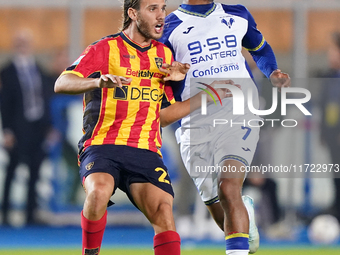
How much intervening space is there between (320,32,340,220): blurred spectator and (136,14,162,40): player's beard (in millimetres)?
4682

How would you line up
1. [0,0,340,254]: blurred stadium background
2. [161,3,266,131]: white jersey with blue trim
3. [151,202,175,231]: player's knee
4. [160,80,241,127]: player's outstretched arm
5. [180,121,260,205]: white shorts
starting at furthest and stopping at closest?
[0,0,340,254]: blurred stadium background < [161,3,266,131]: white jersey with blue trim < [180,121,260,205]: white shorts < [160,80,241,127]: player's outstretched arm < [151,202,175,231]: player's knee

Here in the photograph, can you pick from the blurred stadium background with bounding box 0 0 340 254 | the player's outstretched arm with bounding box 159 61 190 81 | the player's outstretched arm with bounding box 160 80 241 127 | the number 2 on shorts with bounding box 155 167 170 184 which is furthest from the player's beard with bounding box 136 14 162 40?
the blurred stadium background with bounding box 0 0 340 254

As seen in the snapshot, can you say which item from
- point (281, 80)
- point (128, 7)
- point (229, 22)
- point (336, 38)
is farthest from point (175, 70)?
point (336, 38)

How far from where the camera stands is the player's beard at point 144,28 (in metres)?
4.57

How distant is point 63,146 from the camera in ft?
30.3

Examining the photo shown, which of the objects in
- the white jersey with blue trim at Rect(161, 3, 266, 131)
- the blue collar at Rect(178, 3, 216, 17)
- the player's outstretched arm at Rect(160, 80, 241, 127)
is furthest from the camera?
the blue collar at Rect(178, 3, 216, 17)

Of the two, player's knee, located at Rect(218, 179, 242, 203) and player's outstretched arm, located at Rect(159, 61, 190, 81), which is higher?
player's outstretched arm, located at Rect(159, 61, 190, 81)

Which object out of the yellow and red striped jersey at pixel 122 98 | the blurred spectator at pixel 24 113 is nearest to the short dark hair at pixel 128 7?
the yellow and red striped jersey at pixel 122 98

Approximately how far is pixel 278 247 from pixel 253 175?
51.5 inches

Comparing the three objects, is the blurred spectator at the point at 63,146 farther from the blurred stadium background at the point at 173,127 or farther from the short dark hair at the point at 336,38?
the short dark hair at the point at 336,38

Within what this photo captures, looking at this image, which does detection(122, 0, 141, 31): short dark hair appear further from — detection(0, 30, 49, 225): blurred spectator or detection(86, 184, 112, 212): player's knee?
detection(0, 30, 49, 225): blurred spectator

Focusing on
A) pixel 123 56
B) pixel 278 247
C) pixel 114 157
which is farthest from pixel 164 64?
pixel 278 247

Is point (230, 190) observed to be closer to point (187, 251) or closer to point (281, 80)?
point (281, 80)

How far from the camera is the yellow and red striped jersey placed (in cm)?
449
